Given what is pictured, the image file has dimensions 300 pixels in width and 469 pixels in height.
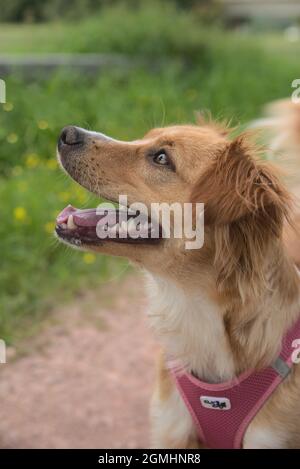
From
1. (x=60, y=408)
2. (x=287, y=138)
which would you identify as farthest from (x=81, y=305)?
(x=287, y=138)

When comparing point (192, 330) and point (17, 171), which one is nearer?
point (192, 330)

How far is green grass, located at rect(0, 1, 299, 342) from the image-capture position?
4629 millimetres

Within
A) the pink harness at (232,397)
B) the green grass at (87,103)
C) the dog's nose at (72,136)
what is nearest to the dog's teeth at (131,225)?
the dog's nose at (72,136)

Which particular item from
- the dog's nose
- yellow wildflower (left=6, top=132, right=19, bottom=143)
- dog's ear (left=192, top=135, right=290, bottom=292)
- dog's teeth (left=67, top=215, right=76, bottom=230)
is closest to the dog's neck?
dog's ear (left=192, top=135, right=290, bottom=292)

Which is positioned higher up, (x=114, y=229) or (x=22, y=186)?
(x=114, y=229)

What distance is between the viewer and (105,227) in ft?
8.38

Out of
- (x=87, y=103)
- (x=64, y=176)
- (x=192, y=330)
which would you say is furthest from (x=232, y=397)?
(x=87, y=103)

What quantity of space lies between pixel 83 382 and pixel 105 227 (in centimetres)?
154

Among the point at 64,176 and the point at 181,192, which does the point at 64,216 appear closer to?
the point at 181,192

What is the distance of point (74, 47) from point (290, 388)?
7757 millimetres

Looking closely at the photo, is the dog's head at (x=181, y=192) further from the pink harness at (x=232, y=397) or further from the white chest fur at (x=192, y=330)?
the pink harness at (x=232, y=397)

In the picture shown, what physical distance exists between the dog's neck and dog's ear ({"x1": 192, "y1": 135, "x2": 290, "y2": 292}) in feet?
0.33

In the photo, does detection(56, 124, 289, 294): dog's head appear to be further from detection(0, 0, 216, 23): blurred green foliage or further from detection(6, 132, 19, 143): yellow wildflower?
detection(0, 0, 216, 23): blurred green foliage

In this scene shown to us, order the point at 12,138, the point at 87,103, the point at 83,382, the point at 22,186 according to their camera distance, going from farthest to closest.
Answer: the point at 87,103
the point at 12,138
the point at 22,186
the point at 83,382
